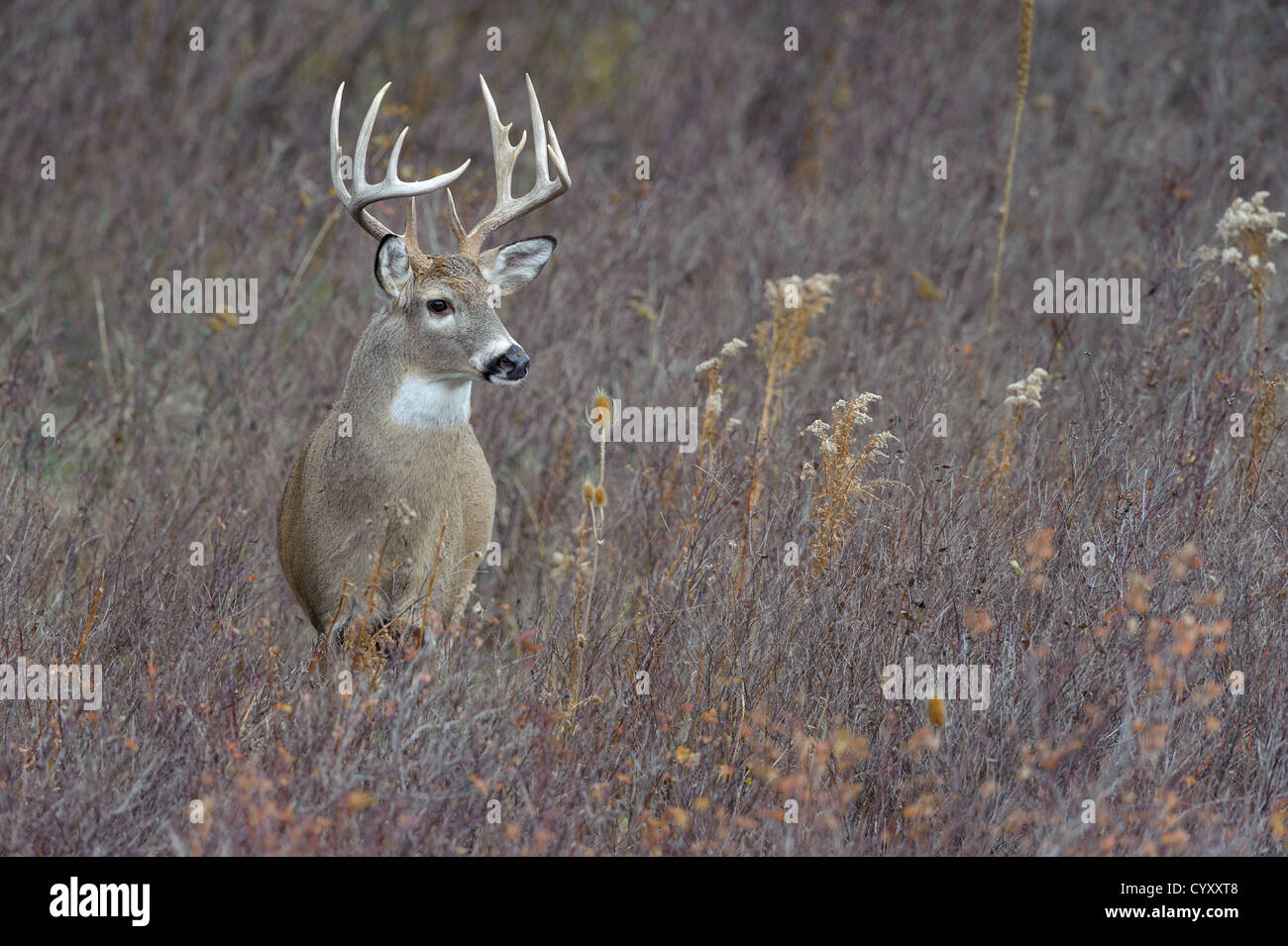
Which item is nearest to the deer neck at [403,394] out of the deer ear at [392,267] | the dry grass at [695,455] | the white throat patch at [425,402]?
the white throat patch at [425,402]

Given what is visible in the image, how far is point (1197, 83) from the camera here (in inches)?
456

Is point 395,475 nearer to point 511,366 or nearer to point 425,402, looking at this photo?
point 425,402

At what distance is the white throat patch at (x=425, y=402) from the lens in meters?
5.51

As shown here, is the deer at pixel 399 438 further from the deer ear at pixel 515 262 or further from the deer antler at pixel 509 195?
the deer ear at pixel 515 262

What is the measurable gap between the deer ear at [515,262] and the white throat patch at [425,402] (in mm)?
516

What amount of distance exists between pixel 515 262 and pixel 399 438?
889mm

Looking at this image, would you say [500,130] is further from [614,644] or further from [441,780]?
[441,780]

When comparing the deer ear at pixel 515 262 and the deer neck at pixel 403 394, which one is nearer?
the deer neck at pixel 403 394

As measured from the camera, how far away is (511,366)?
5.23 m

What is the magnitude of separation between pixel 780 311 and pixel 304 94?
20.0ft

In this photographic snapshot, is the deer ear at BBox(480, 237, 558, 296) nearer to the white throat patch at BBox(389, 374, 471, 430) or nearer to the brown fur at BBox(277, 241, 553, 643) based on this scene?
the brown fur at BBox(277, 241, 553, 643)

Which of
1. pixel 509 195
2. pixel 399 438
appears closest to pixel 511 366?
pixel 399 438

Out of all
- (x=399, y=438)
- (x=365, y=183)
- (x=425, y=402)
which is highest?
(x=365, y=183)

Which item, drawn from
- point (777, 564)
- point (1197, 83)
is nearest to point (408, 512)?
point (777, 564)
